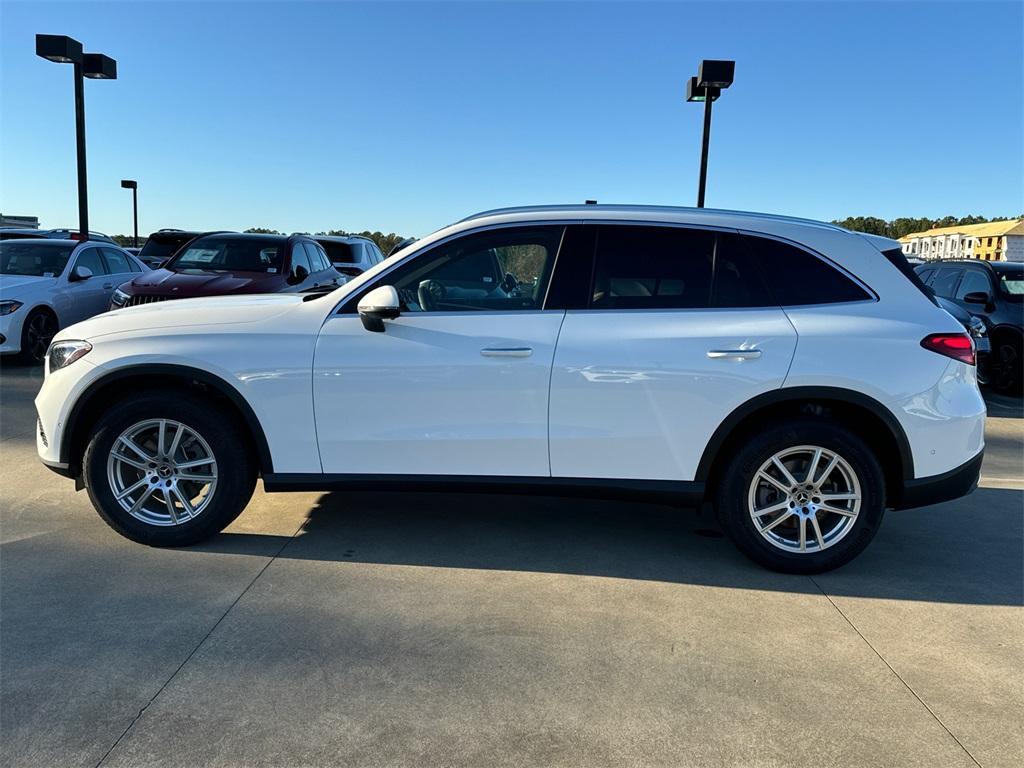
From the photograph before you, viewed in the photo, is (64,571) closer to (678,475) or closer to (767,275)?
(678,475)

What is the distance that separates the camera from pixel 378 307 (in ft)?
12.1

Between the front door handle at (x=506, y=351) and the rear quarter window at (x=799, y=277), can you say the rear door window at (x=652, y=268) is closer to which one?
the rear quarter window at (x=799, y=277)

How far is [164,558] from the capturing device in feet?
12.8

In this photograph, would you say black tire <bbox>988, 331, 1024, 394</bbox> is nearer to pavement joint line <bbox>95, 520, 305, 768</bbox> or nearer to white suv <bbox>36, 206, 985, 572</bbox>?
white suv <bbox>36, 206, 985, 572</bbox>

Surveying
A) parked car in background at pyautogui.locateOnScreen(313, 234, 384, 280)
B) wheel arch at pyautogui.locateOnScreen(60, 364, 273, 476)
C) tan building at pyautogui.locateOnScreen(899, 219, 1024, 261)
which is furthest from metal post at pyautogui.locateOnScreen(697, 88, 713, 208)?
tan building at pyautogui.locateOnScreen(899, 219, 1024, 261)

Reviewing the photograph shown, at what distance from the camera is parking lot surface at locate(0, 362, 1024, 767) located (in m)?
2.50

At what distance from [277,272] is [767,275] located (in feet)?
22.2

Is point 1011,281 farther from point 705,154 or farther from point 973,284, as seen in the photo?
point 705,154

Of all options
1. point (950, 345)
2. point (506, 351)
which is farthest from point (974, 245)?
point (506, 351)

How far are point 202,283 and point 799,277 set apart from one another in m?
6.75

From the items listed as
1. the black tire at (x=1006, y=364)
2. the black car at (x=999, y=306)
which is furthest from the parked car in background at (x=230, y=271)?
the black tire at (x=1006, y=364)

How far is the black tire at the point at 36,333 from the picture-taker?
9297 mm

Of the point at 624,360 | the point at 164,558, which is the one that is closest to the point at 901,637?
the point at 624,360

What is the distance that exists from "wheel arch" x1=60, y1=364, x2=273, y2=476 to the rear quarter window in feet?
8.89
